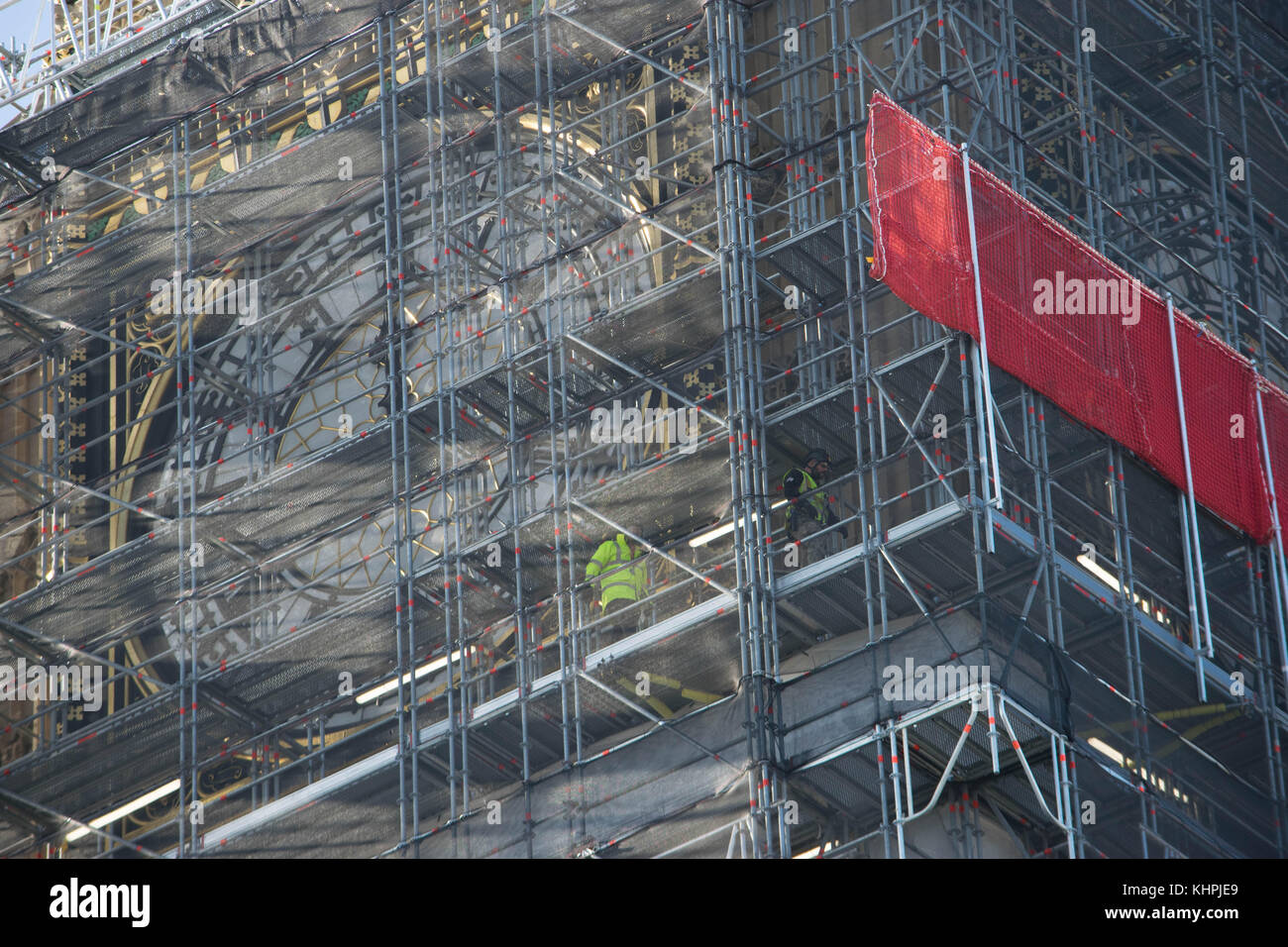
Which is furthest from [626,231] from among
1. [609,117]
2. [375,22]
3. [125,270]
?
[125,270]

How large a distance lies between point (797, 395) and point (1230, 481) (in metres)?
4.57

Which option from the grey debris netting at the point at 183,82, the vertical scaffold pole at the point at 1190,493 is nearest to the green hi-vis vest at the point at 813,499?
the vertical scaffold pole at the point at 1190,493

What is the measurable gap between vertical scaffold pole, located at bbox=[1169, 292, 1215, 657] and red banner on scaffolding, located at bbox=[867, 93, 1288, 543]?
8 cm

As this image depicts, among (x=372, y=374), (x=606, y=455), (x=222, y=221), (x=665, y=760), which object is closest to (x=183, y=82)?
(x=222, y=221)

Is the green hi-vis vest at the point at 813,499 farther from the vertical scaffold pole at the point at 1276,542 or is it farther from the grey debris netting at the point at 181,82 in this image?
the grey debris netting at the point at 181,82

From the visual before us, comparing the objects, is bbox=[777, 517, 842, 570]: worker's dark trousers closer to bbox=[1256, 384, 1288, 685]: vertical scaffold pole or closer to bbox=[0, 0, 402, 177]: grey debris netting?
bbox=[1256, 384, 1288, 685]: vertical scaffold pole

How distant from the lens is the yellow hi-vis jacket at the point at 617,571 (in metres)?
29.3

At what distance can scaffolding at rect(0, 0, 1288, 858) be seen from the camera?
89.9 ft

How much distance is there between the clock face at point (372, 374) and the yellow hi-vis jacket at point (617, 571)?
1291 mm

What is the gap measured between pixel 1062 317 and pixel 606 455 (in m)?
5.67

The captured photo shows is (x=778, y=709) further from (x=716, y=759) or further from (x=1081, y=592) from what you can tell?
(x=1081, y=592)

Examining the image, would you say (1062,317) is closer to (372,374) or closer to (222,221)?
(372,374)

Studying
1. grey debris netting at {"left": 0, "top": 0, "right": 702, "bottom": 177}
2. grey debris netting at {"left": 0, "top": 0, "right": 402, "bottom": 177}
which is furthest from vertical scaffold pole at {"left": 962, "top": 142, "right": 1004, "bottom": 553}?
grey debris netting at {"left": 0, "top": 0, "right": 402, "bottom": 177}

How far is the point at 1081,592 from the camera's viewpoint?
27.7m
